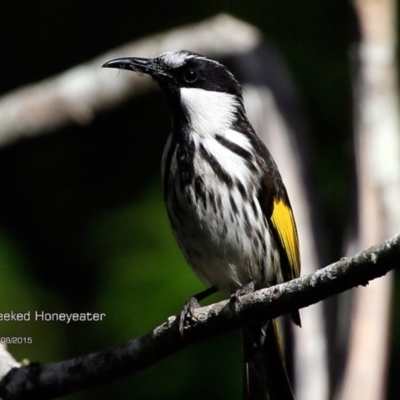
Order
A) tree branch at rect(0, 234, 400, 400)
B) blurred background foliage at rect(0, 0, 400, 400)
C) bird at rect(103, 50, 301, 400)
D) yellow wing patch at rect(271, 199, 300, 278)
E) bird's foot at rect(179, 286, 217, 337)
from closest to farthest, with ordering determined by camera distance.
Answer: tree branch at rect(0, 234, 400, 400)
bird's foot at rect(179, 286, 217, 337)
bird at rect(103, 50, 301, 400)
yellow wing patch at rect(271, 199, 300, 278)
blurred background foliage at rect(0, 0, 400, 400)

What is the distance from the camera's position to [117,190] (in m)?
5.04

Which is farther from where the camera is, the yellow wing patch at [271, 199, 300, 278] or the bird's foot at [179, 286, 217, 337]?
the yellow wing patch at [271, 199, 300, 278]

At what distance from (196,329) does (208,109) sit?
39.0 inches

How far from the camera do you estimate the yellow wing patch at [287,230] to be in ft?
12.4

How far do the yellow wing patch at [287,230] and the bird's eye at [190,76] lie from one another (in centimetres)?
59

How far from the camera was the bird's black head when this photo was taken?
393cm

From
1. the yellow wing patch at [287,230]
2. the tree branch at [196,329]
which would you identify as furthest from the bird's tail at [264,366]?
the tree branch at [196,329]

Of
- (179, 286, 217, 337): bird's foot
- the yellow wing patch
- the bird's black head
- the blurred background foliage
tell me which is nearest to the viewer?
(179, 286, 217, 337): bird's foot

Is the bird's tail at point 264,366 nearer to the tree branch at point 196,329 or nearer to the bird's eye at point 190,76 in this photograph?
the tree branch at point 196,329

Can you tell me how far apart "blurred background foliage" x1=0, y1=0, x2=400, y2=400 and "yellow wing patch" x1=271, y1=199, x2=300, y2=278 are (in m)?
0.65

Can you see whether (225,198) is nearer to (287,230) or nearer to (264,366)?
(287,230)

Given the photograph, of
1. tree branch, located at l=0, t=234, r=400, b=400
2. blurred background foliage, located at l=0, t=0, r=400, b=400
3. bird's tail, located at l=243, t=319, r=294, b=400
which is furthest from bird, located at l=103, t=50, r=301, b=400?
blurred background foliage, located at l=0, t=0, r=400, b=400

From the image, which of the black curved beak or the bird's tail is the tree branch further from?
the black curved beak

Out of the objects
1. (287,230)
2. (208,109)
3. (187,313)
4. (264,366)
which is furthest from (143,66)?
(264,366)
